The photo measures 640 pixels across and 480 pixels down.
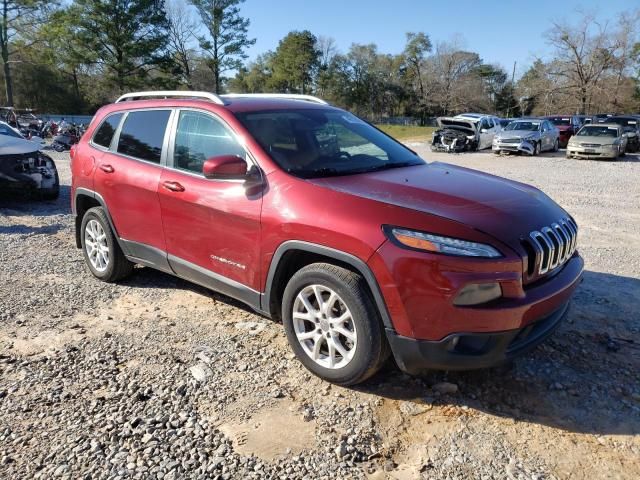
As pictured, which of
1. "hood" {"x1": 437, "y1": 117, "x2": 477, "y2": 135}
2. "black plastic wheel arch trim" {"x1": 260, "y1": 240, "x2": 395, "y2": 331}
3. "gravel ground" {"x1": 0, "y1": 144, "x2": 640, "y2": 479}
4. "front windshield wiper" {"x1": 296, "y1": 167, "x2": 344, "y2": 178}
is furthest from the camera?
"hood" {"x1": 437, "y1": 117, "x2": 477, "y2": 135}

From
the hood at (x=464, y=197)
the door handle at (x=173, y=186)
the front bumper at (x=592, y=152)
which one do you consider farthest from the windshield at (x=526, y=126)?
the door handle at (x=173, y=186)

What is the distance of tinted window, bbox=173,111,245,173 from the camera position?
369cm

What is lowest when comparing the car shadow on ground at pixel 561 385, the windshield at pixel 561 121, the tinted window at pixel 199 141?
the car shadow on ground at pixel 561 385

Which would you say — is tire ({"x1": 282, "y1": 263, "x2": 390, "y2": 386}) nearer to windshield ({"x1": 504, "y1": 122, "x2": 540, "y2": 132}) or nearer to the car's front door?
the car's front door

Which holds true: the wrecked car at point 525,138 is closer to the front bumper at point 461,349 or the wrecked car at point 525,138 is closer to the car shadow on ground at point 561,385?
the car shadow on ground at point 561,385

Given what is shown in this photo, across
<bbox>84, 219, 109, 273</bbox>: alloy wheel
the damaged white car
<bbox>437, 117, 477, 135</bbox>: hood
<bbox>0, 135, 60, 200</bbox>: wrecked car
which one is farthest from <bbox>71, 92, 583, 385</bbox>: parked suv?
<bbox>437, 117, 477, 135</bbox>: hood

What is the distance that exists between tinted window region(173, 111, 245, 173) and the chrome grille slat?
1.99 meters

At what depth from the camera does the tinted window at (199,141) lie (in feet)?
12.1

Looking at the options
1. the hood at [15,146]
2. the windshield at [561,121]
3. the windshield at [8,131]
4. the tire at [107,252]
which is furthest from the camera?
the windshield at [561,121]

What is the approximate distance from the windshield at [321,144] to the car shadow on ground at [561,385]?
1.46m

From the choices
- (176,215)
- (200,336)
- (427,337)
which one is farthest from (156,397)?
(427,337)

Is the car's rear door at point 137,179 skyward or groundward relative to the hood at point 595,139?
groundward

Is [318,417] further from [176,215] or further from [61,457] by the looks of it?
[176,215]

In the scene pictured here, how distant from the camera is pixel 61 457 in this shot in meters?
2.59
